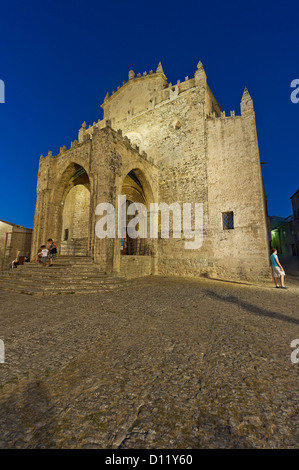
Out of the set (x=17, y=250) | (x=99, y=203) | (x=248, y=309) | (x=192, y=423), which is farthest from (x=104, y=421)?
(x=17, y=250)

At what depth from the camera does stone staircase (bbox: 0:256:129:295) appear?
6797 mm

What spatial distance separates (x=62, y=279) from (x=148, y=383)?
6.42 metres

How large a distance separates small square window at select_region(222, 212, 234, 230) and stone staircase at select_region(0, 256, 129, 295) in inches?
280

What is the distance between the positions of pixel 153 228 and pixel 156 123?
8.25 m

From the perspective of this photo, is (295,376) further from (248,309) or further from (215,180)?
(215,180)

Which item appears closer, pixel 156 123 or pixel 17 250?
pixel 156 123

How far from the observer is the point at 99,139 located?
9.89 m

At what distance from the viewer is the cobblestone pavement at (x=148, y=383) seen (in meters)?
1.33

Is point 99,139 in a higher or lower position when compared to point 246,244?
higher

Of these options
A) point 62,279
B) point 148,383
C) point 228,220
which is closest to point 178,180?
point 228,220

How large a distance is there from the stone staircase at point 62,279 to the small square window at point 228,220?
7.10 m

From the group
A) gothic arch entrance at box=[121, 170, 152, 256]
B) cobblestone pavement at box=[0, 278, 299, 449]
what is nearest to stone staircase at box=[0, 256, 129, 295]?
cobblestone pavement at box=[0, 278, 299, 449]

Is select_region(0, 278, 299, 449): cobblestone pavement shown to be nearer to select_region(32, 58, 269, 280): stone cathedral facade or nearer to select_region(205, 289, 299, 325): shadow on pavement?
select_region(205, 289, 299, 325): shadow on pavement

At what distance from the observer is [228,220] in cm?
1156
